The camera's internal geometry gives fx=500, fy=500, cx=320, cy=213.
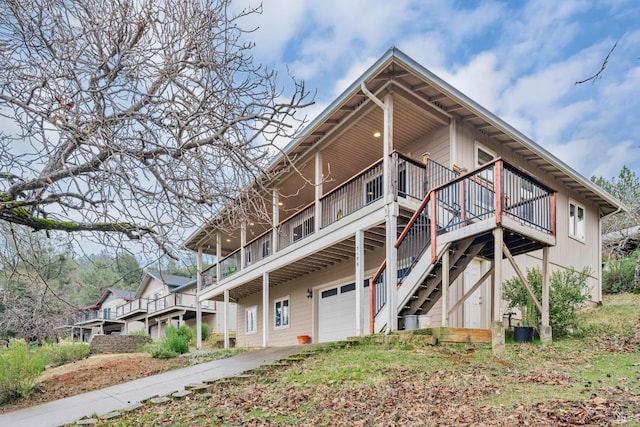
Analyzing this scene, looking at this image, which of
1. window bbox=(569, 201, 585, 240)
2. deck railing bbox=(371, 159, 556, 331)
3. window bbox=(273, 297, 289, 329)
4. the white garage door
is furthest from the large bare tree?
window bbox=(273, 297, 289, 329)

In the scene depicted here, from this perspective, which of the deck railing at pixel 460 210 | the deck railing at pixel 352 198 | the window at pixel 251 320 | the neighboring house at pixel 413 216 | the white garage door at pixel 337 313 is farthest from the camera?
the window at pixel 251 320

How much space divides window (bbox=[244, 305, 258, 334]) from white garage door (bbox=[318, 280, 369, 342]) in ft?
18.5

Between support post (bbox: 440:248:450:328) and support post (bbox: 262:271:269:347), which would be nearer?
support post (bbox: 440:248:450:328)

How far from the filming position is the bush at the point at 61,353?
730 inches

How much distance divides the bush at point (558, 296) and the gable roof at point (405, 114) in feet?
13.2

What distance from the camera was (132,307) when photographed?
130 ft

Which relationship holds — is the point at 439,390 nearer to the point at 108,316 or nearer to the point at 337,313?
the point at 337,313

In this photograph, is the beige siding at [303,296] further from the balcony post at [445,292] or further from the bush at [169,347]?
the balcony post at [445,292]

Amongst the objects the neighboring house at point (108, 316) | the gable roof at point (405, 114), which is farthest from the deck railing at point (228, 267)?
the neighboring house at point (108, 316)

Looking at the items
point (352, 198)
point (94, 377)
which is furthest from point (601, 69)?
point (94, 377)

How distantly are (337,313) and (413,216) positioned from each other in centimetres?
616

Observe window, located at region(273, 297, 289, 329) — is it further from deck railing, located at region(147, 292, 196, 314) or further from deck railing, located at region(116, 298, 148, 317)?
deck railing, located at region(116, 298, 148, 317)

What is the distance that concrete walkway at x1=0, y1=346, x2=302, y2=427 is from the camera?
780 cm

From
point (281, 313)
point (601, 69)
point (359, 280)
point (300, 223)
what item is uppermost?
point (601, 69)
